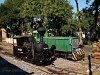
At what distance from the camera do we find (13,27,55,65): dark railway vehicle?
22.2m

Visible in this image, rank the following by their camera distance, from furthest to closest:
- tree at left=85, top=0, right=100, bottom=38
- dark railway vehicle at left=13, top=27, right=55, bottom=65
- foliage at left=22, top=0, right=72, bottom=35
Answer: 1. tree at left=85, top=0, right=100, bottom=38
2. foliage at left=22, top=0, right=72, bottom=35
3. dark railway vehicle at left=13, top=27, right=55, bottom=65

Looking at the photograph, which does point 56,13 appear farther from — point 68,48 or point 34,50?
point 34,50

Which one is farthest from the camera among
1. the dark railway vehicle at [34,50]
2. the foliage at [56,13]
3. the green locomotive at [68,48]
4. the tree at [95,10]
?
the tree at [95,10]

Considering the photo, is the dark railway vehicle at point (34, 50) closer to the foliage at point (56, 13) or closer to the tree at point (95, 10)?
the foliage at point (56, 13)

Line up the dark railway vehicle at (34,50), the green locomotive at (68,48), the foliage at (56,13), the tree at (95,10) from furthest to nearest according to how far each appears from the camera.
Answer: the tree at (95,10), the foliage at (56,13), the green locomotive at (68,48), the dark railway vehicle at (34,50)

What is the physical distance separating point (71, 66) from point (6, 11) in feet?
132

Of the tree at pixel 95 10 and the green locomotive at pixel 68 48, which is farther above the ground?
the tree at pixel 95 10

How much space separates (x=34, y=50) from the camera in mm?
22609

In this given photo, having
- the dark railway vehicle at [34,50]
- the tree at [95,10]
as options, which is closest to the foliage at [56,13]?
the tree at [95,10]

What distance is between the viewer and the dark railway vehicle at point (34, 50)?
2225 centimetres

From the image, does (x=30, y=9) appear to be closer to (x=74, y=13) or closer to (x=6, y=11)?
(x=74, y=13)

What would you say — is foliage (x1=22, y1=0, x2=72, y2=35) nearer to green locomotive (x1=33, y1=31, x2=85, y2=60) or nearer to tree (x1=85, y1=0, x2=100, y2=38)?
tree (x1=85, y1=0, x2=100, y2=38)

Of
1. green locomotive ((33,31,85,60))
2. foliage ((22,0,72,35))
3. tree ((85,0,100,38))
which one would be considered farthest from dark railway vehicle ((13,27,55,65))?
tree ((85,0,100,38))

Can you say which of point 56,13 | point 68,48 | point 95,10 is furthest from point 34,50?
point 95,10
